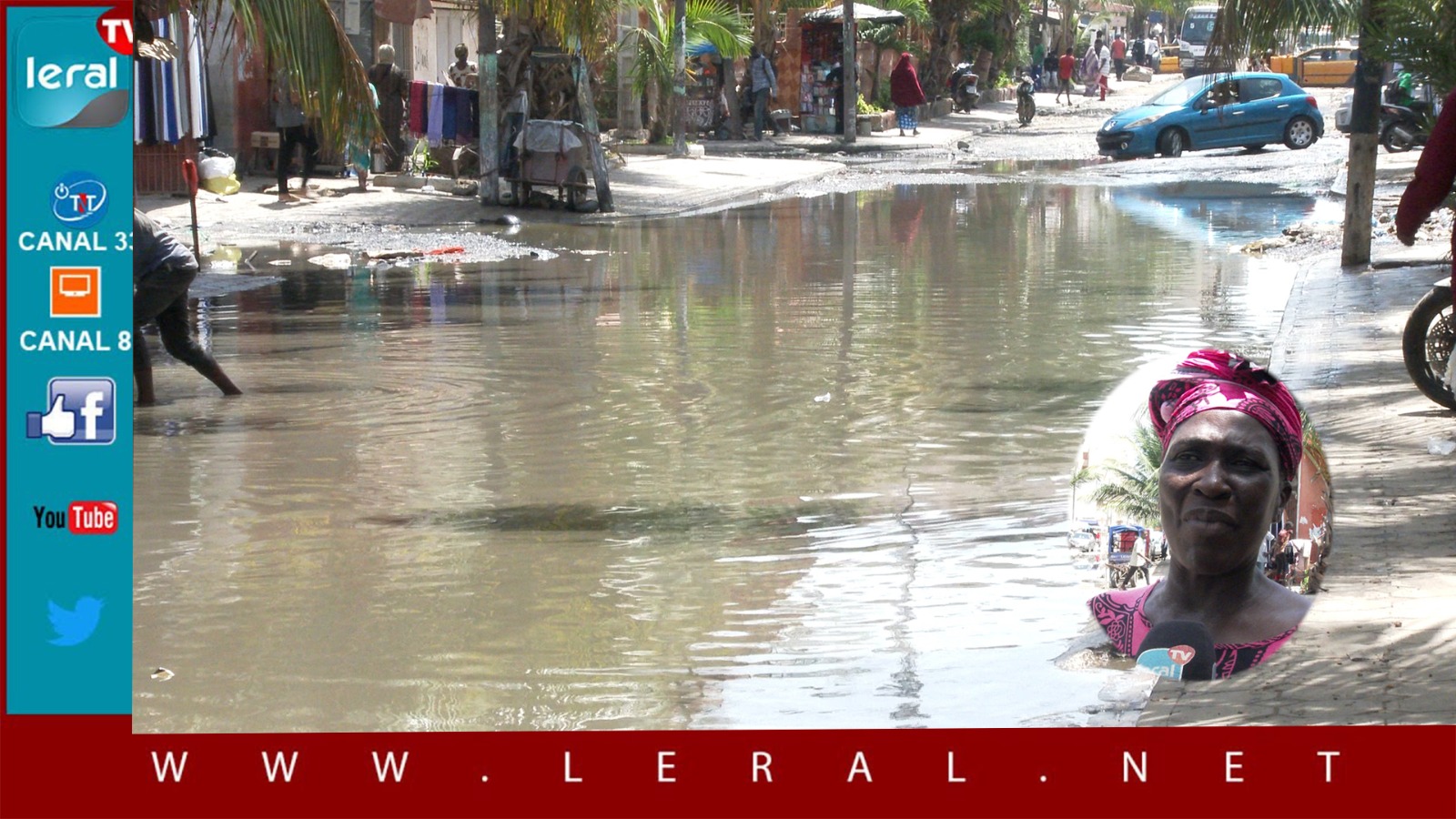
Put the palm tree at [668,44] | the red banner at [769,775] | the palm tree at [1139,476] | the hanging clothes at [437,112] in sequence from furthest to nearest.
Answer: the palm tree at [668,44], the hanging clothes at [437,112], the red banner at [769,775], the palm tree at [1139,476]

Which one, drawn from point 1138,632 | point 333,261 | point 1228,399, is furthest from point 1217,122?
point 1228,399

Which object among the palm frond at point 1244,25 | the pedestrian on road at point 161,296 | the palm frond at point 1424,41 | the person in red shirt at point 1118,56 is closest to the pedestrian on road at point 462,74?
the palm frond at point 1244,25

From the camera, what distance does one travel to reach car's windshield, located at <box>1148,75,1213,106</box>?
1214 inches

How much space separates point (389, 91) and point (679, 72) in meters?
5.96

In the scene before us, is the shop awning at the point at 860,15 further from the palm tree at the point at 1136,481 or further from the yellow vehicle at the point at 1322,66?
the palm tree at the point at 1136,481

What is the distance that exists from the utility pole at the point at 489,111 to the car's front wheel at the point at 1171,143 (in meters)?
14.1

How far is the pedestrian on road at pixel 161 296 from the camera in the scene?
9133mm

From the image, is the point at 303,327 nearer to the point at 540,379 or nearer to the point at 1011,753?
the point at 540,379

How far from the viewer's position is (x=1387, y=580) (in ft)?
18.2

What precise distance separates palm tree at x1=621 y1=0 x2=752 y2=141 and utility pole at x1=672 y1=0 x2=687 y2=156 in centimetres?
22

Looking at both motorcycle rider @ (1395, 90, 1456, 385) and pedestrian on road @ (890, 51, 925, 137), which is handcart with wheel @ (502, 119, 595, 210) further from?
pedestrian on road @ (890, 51, 925, 137)

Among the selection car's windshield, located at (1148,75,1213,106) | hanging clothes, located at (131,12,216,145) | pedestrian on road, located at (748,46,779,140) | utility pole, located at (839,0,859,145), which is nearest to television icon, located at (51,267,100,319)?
hanging clothes, located at (131,12,216,145)

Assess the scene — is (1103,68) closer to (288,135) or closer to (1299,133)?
(1299,133)

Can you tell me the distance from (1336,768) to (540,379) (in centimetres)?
750
